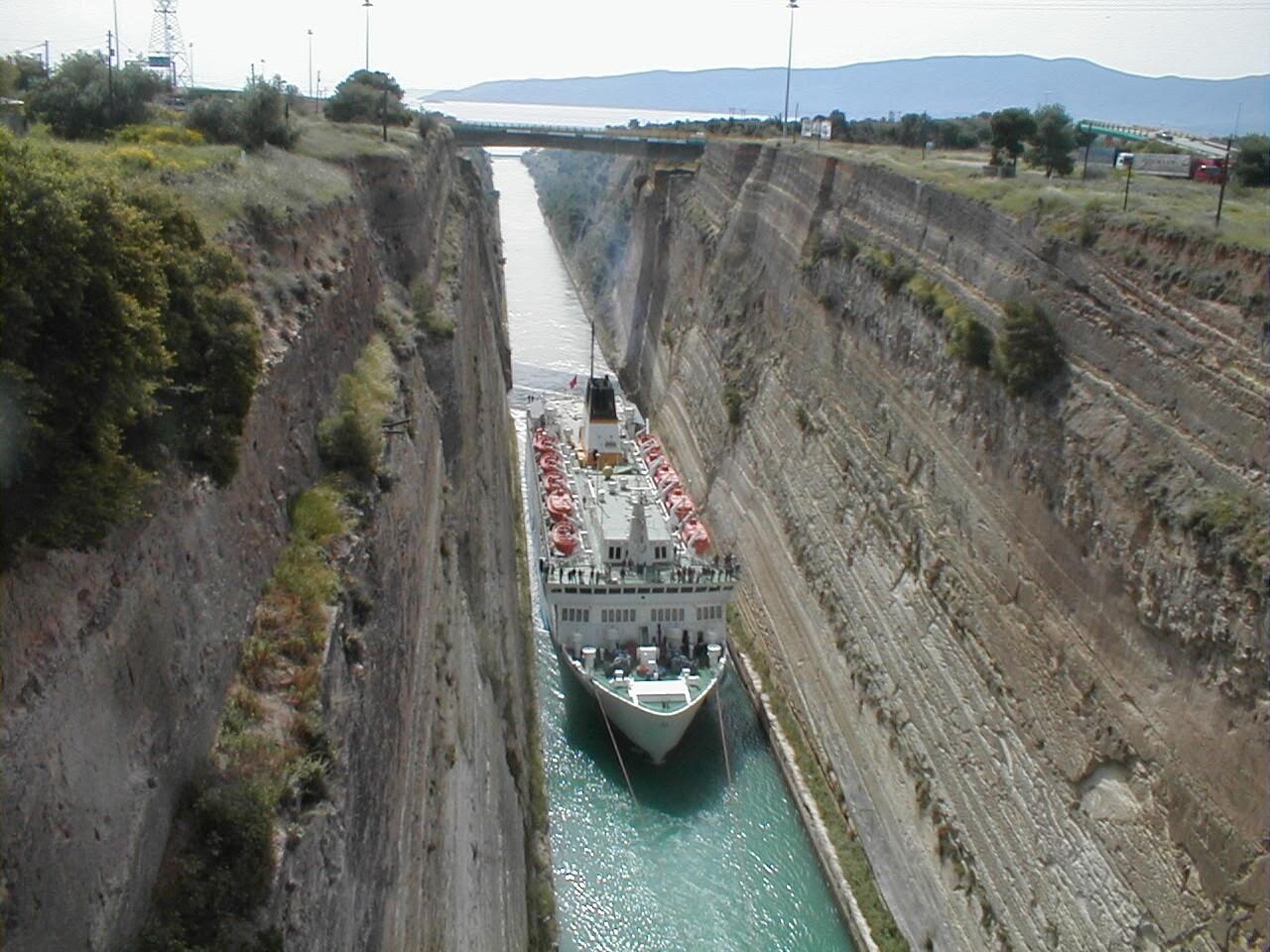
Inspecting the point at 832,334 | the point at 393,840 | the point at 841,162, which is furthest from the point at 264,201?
the point at 841,162

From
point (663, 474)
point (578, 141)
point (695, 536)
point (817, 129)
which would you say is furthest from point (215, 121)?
point (817, 129)

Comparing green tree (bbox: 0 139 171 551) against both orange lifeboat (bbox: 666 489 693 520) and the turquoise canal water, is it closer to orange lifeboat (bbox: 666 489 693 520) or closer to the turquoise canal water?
the turquoise canal water

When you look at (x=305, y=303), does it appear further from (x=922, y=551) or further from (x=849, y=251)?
A: (x=849, y=251)

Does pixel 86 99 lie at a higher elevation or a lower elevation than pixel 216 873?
higher

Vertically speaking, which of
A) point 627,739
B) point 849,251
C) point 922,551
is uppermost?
point 849,251

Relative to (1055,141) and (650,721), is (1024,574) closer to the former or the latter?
(650,721)

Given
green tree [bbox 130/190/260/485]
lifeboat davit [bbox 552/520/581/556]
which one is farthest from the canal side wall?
green tree [bbox 130/190/260/485]

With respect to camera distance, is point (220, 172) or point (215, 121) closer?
point (220, 172)

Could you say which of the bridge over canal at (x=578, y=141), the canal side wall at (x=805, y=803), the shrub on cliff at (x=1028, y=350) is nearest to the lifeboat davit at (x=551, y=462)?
the canal side wall at (x=805, y=803)
